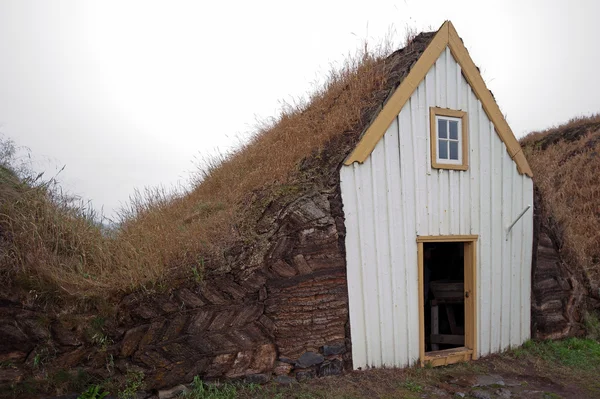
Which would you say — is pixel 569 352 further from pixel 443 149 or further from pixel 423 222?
pixel 443 149

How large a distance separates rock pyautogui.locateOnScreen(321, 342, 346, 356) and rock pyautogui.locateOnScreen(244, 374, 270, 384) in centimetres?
91

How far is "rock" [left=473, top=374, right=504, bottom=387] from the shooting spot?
22.2 feet

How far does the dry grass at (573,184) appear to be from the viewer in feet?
31.8

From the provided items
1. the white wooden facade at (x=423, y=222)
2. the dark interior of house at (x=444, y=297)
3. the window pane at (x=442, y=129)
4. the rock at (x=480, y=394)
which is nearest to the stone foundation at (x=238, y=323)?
the white wooden facade at (x=423, y=222)

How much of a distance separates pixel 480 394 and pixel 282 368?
2791mm

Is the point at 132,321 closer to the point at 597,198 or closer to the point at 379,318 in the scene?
the point at 379,318

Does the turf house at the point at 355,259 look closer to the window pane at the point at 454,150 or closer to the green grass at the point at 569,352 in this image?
the window pane at the point at 454,150

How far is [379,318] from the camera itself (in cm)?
698

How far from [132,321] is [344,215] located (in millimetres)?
3281

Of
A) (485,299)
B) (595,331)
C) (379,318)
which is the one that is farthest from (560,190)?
(379,318)

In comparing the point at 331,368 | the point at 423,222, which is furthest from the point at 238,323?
the point at 423,222

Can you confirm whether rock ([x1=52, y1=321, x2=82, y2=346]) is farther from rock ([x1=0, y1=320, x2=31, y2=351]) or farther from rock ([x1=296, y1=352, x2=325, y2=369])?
rock ([x1=296, y1=352, x2=325, y2=369])

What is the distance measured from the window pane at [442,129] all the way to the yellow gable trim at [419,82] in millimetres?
820

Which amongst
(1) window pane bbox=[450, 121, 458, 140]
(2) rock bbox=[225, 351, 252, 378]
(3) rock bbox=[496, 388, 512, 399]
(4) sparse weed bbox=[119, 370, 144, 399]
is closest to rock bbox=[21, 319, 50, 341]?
(4) sparse weed bbox=[119, 370, 144, 399]
